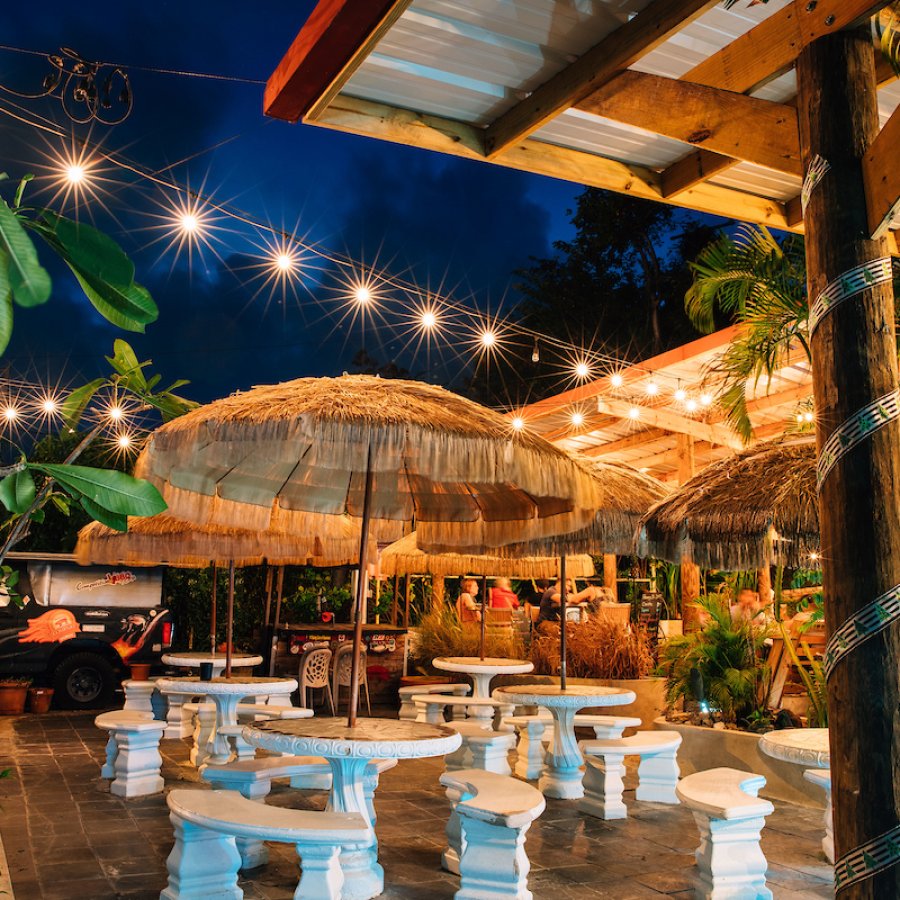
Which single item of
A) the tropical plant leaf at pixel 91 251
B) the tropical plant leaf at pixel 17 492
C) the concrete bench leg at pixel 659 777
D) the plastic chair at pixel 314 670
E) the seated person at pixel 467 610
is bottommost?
the concrete bench leg at pixel 659 777

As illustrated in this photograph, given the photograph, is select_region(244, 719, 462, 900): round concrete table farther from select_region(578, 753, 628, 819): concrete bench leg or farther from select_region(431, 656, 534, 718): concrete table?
select_region(431, 656, 534, 718): concrete table

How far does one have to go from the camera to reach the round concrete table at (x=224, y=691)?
706cm

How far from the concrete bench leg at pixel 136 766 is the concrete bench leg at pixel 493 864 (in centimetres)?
349

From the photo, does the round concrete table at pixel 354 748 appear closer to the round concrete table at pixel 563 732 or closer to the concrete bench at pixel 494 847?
the concrete bench at pixel 494 847

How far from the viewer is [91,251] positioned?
1.35 meters

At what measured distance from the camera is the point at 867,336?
109 inches

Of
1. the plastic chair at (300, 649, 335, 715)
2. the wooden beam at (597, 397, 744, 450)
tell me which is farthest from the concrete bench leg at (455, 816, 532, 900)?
the wooden beam at (597, 397, 744, 450)

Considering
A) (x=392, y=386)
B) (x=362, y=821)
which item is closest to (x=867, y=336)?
(x=392, y=386)

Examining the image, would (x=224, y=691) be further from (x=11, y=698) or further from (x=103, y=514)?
(x=103, y=514)

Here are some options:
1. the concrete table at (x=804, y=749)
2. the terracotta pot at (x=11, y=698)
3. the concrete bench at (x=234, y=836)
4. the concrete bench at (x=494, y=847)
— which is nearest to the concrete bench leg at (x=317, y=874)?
the concrete bench at (x=234, y=836)

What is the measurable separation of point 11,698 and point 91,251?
447 inches

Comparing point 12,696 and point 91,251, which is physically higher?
point 91,251

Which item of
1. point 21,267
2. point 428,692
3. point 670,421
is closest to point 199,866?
point 21,267

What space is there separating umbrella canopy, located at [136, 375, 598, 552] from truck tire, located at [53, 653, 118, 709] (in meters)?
6.94
